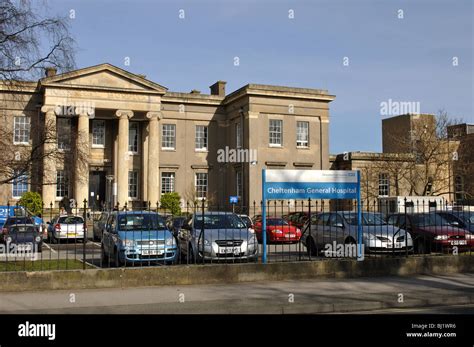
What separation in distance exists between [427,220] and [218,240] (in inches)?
349

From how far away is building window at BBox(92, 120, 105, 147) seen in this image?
49531mm

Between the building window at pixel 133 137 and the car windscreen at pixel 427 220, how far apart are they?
34502 millimetres

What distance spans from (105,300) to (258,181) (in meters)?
36.9

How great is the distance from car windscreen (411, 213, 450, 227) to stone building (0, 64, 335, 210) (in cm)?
2805

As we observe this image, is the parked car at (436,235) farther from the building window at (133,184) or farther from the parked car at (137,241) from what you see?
the building window at (133,184)

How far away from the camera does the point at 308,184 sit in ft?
49.9

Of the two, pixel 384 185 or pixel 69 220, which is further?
pixel 384 185

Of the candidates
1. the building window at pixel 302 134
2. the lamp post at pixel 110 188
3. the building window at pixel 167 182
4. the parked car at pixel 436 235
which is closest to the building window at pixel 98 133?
the lamp post at pixel 110 188

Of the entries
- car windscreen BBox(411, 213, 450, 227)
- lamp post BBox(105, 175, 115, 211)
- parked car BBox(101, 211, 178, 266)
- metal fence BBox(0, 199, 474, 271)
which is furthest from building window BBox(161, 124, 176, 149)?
parked car BBox(101, 211, 178, 266)

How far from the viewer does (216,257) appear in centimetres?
1520

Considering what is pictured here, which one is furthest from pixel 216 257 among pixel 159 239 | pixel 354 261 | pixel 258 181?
pixel 258 181

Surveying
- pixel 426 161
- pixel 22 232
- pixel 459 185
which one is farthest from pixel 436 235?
pixel 459 185

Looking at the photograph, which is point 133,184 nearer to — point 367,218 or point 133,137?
point 133,137
